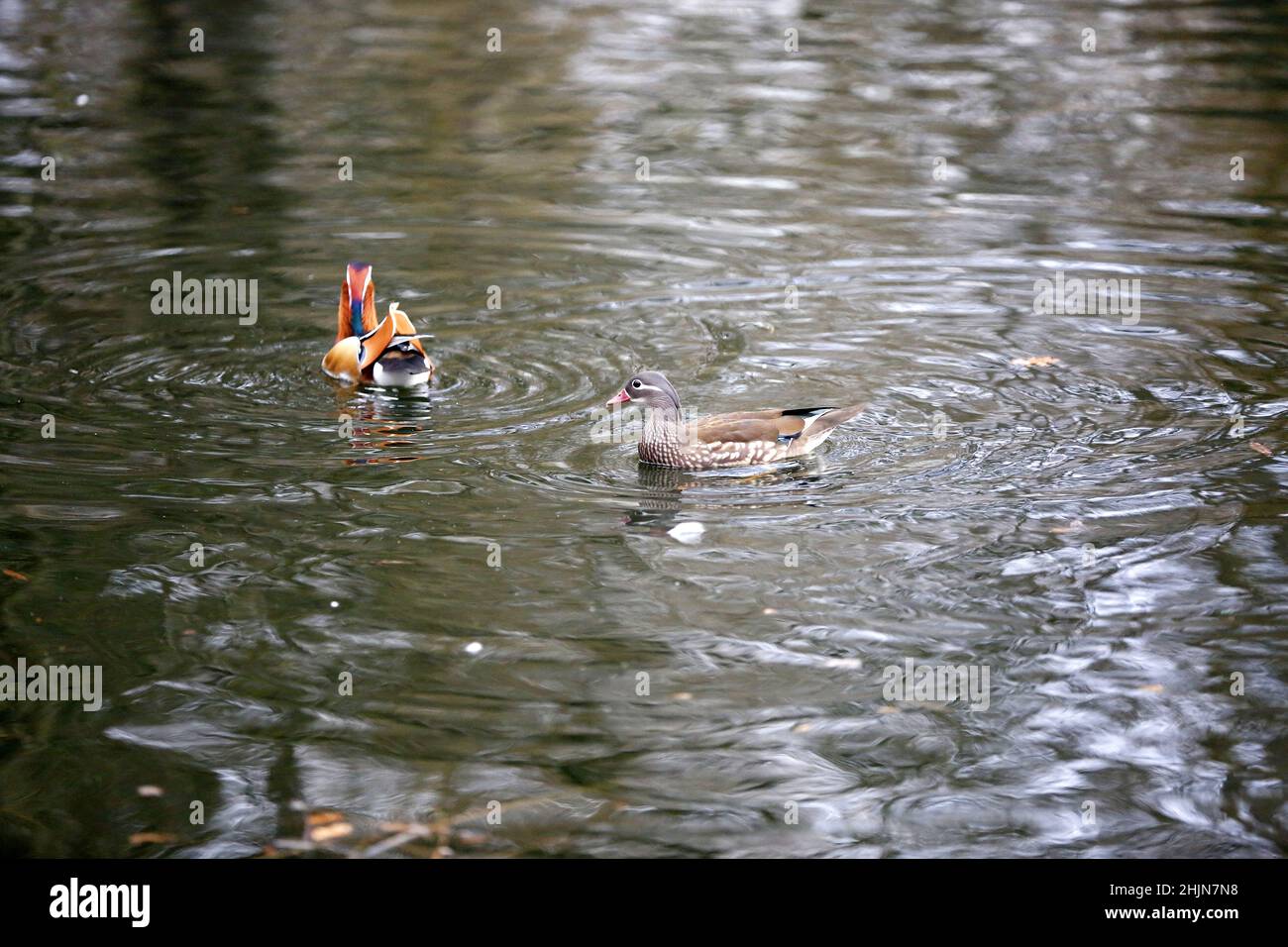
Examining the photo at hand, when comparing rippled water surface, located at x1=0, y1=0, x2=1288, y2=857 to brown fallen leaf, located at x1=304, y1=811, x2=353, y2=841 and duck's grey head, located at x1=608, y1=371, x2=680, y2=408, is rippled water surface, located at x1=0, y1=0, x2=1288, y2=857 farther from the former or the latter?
duck's grey head, located at x1=608, y1=371, x2=680, y2=408

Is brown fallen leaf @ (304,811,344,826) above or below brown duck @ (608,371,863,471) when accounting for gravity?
below

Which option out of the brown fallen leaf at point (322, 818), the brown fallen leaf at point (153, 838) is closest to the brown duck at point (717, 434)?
the brown fallen leaf at point (322, 818)

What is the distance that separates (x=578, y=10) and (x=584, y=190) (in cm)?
977

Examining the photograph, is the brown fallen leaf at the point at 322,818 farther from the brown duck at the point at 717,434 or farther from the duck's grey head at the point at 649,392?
the duck's grey head at the point at 649,392

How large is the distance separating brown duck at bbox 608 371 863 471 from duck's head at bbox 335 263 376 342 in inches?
95.9

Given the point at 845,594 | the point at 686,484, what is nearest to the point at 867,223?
the point at 686,484

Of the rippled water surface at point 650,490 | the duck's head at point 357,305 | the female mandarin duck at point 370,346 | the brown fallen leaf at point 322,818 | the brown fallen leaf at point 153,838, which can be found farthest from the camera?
the duck's head at point 357,305

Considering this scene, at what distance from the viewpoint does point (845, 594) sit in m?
7.16

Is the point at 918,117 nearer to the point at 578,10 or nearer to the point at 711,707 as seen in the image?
the point at 578,10

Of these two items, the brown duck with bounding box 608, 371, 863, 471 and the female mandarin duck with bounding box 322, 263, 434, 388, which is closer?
the brown duck with bounding box 608, 371, 863, 471

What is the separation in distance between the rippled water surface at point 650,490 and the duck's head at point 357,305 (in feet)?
1.36

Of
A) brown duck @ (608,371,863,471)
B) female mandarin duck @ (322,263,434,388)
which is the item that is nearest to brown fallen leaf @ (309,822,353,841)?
brown duck @ (608,371,863,471)

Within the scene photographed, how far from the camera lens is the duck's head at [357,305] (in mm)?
10266

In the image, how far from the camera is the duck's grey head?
865cm
